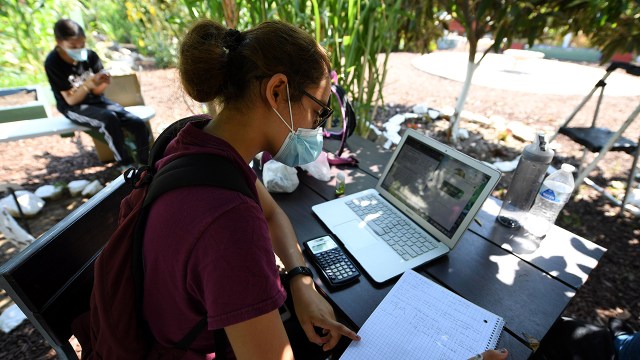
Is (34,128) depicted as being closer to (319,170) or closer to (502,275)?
(319,170)

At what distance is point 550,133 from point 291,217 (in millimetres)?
4560

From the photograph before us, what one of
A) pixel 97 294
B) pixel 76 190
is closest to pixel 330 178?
pixel 97 294

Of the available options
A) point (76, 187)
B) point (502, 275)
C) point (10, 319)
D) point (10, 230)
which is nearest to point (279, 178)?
point (502, 275)

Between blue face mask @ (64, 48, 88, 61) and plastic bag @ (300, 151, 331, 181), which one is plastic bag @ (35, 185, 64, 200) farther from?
plastic bag @ (300, 151, 331, 181)

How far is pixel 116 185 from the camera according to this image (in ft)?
4.09

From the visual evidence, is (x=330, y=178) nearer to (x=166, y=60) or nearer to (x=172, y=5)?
(x=172, y=5)

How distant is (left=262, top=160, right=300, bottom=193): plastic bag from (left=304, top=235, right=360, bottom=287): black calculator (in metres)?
0.41

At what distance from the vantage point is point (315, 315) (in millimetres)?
1020

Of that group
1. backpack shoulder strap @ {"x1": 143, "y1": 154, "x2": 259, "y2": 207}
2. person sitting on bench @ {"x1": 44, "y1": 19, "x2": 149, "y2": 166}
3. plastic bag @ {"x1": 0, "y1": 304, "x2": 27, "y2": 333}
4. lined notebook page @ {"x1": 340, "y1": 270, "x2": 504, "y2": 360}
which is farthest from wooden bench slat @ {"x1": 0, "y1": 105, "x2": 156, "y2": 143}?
lined notebook page @ {"x1": 340, "y1": 270, "x2": 504, "y2": 360}

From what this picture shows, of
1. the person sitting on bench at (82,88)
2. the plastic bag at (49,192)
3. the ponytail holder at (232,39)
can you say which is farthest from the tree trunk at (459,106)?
the plastic bag at (49,192)

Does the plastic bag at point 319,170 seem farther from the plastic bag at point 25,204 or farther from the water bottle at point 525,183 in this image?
the plastic bag at point 25,204

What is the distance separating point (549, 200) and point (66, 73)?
4309 mm

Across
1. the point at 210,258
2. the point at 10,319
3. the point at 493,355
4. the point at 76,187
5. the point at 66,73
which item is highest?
the point at 210,258

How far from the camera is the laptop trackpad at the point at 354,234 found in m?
1.24
